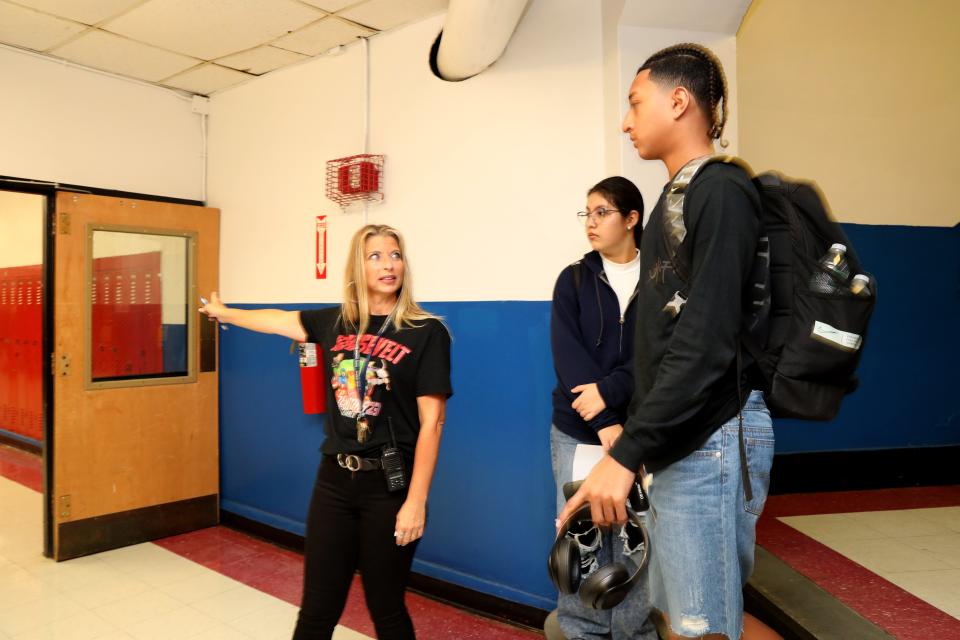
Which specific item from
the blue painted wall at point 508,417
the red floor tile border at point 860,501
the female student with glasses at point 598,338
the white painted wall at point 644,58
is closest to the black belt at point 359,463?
the female student with glasses at point 598,338

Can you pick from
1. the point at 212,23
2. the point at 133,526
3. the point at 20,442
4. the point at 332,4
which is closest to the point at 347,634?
the point at 133,526

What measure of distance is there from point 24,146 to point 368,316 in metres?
2.86

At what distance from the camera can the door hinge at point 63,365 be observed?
3668 millimetres

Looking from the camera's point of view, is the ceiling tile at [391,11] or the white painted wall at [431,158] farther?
the ceiling tile at [391,11]

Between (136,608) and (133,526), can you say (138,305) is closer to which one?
(133,526)

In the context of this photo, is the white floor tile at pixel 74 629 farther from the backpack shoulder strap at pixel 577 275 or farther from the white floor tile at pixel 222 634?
the backpack shoulder strap at pixel 577 275

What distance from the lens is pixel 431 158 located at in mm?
3191

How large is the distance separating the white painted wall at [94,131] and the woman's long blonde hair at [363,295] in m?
2.69

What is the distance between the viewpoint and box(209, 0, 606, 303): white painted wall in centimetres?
271

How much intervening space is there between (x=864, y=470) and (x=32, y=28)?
5142mm

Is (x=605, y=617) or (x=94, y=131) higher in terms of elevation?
(x=94, y=131)

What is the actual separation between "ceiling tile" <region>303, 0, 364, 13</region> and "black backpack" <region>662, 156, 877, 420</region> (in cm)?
240

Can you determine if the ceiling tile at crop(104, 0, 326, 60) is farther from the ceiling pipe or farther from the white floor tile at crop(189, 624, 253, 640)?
the white floor tile at crop(189, 624, 253, 640)

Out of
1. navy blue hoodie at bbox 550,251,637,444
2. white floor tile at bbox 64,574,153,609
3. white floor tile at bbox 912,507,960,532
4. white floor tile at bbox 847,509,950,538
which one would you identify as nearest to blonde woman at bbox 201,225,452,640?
navy blue hoodie at bbox 550,251,637,444
